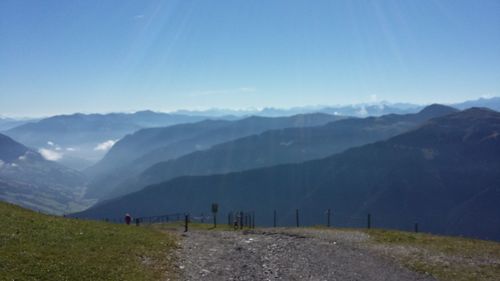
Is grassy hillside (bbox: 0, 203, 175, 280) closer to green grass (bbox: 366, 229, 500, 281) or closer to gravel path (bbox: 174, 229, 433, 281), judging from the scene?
gravel path (bbox: 174, 229, 433, 281)

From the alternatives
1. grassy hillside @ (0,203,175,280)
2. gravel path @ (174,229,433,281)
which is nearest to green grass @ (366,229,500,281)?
gravel path @ (174,229,433,281)

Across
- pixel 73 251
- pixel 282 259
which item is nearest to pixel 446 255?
pixel 282 259

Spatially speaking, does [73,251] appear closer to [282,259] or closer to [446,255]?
[282,259]

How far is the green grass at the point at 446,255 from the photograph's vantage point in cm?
3150

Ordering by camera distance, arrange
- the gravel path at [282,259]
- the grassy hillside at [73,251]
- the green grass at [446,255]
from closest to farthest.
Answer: the grassy hillside at [73,251], the gravel path at [282,259], the green grass at [446,255]

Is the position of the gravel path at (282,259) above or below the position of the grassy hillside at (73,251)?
below

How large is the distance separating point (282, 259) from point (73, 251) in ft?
52.5

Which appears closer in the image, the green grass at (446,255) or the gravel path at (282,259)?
the gravel path at (282,259)

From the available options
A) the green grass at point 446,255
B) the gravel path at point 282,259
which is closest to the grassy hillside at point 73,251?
the gravel path at point 282,259

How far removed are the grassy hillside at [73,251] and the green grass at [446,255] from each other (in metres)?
20.4

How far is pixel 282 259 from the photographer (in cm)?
3453

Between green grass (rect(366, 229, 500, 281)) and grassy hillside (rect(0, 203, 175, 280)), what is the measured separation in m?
20.4

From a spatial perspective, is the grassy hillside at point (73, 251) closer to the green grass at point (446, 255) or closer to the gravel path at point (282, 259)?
the gravel path at point (282, 259)

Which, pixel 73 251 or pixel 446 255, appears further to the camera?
pixel 446 255
